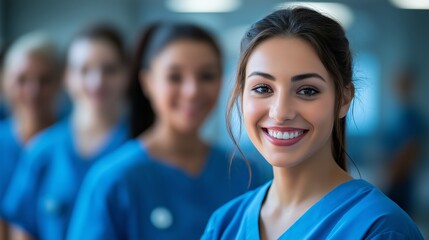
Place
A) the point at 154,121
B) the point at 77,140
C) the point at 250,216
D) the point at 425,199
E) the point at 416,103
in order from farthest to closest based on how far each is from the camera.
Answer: the point at 425,199 < the point at 416,103 < the point at 77,140 < the point at 154,121 < the point at 250,216

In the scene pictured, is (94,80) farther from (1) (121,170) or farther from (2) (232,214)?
(2) (232,214)

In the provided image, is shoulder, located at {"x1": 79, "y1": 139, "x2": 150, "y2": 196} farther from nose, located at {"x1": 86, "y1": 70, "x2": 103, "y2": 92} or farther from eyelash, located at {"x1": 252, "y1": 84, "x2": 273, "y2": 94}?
eyelash, located at {"x1": 252, "y1": 84, "x2": 273, "y2": 94}

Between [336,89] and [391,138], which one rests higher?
[336,89]

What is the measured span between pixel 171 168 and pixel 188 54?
1.11 feet

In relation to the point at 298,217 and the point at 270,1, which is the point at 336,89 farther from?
the point at 270,1

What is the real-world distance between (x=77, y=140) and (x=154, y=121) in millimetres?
477

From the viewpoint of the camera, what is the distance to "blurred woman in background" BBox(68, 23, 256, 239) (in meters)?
2.04

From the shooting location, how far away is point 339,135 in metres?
1.38

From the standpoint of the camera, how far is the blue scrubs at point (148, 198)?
2027mm

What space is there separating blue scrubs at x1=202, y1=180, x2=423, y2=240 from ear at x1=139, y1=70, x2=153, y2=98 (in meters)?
0.98

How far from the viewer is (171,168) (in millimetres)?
2129

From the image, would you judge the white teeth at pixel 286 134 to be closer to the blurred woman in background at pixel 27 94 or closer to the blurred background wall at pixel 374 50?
the blurred woman in background at pixel 27 94

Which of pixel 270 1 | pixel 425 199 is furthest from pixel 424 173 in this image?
pixel 270 1

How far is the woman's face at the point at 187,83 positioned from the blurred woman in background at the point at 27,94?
1175 millimetres
